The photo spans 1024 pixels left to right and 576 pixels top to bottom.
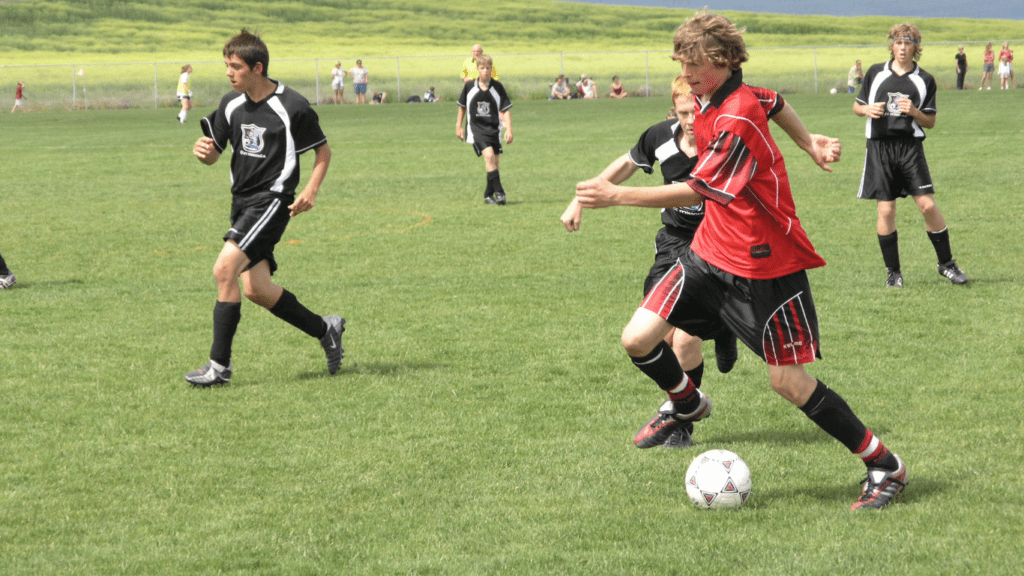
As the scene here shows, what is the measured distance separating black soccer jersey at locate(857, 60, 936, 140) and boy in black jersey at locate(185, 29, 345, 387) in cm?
483

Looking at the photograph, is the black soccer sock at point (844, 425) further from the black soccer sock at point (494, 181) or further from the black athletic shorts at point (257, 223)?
the black soccer sock at point (494, 181)

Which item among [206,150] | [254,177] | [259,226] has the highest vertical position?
[206,150]

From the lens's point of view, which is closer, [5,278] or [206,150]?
[206,150]

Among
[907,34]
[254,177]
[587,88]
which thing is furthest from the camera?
[587,88]

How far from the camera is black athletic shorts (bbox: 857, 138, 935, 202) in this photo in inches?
337

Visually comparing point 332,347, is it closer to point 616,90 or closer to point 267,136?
point 267,136

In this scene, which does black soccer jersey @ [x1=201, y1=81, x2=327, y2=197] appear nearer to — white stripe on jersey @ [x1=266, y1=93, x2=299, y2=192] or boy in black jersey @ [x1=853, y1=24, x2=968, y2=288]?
white stripe on jersey @ [x1=266, y1=93, x2=299, y2=192]

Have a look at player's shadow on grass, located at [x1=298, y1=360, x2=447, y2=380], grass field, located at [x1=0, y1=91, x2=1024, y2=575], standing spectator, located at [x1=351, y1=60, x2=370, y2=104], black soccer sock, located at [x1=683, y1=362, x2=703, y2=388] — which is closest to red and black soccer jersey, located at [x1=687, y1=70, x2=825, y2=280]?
grass field, located at [x1=0, y1=91, x2=1024, y2=575]

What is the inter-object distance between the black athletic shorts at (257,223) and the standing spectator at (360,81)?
38385 millimetres

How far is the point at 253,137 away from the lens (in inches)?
247

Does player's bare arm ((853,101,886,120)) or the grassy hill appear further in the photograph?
the grassy hill

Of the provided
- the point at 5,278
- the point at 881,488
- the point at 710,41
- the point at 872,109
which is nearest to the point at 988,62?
the point at 872,109

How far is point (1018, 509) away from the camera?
13.8 feet

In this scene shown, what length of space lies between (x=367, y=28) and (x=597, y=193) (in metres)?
83.9
